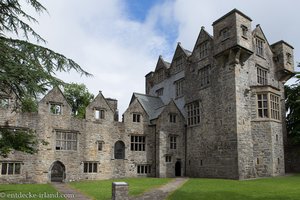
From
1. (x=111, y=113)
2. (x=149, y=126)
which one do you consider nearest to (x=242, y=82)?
(x=149, y=126)

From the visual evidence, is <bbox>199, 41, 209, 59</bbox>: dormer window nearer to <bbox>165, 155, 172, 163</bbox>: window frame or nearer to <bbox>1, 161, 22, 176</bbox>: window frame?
<bbox>165, 155, 172, 163</bbox>: window frame

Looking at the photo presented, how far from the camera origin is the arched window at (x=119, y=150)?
111ft

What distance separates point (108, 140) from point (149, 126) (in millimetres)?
5459

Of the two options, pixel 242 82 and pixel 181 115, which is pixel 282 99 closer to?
pixel 242 82

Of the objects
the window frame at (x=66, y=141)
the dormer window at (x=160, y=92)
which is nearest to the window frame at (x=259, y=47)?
the dormer window at (x=160, y=92)

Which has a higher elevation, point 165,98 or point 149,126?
point 165,98

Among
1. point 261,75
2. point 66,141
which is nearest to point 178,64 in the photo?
point 261,75

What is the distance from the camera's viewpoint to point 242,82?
1198 inches

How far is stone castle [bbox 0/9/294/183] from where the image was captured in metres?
29.1

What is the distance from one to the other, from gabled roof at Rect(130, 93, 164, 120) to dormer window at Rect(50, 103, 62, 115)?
31.2 feet

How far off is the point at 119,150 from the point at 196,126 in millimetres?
9510

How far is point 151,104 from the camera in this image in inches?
1580

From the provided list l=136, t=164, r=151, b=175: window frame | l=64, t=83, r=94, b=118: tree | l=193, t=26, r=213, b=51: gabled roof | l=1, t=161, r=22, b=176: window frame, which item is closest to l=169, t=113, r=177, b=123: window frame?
l=136, t=164, r=151, b=175: window frame

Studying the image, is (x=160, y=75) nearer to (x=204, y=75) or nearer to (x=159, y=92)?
(x=159, y=92)
